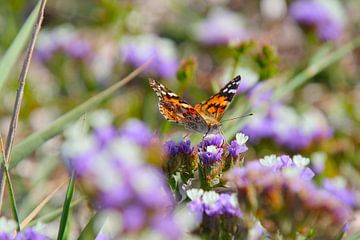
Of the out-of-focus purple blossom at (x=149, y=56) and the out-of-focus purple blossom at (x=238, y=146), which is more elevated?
the out-of-focus purple blossom at (x=238, y=146)

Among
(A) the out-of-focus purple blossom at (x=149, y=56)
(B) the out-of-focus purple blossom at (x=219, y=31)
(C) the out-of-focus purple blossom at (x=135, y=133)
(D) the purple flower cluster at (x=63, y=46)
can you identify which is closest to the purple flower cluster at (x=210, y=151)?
(C) the out-of-focus purple blossom at (x=135, y=133)

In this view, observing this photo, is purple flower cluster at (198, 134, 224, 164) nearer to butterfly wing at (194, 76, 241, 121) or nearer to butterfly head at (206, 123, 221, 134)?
butterfly head at (206, 123, 221, 134)

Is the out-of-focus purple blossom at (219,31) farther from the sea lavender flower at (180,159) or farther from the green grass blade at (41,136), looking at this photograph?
the sea lavender flower at (180,159)

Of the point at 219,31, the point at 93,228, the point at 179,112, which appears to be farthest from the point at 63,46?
the point at 93,228

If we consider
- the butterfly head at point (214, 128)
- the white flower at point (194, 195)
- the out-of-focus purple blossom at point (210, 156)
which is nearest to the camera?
the white flower at point (194, 195)

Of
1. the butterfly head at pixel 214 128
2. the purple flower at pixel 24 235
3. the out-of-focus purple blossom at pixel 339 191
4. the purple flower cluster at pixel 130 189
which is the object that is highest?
the purple flower cluster at pixel 130 189
